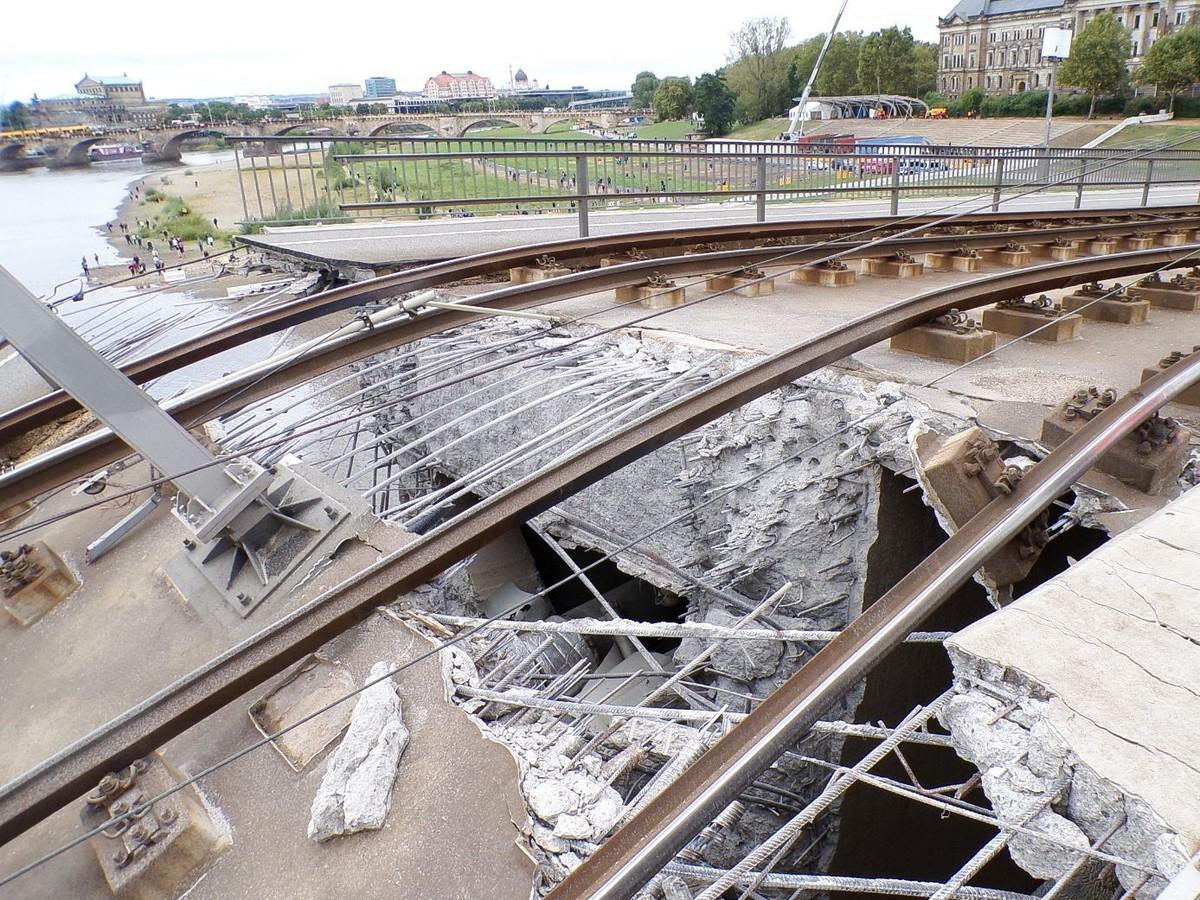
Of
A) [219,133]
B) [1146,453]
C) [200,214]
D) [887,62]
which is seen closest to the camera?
[1146,453]

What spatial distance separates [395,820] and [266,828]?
463 millimetres

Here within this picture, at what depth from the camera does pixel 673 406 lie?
3.69 metres

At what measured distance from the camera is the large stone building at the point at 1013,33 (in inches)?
2662

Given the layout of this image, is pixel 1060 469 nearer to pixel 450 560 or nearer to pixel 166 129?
pixel 450 560

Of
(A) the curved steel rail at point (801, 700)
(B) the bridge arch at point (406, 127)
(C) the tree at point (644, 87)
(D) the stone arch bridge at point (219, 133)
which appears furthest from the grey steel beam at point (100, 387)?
(C) the tree at point (644, 87)

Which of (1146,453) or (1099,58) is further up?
(1099,58)

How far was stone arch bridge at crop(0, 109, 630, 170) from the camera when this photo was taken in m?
5.55

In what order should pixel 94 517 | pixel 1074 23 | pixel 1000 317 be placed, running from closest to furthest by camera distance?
1. pixel 94 517
2. pixel 1000 317
3. pixel 1074 23

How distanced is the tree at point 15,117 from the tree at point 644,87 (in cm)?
10658

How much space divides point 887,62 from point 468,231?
6940 cm

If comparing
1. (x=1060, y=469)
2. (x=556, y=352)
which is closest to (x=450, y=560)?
(x=1060, y=469)

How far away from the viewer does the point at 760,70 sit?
74.7m

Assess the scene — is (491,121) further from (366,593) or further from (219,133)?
(366,593)

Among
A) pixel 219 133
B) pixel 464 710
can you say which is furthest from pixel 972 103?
pixel 464 710
